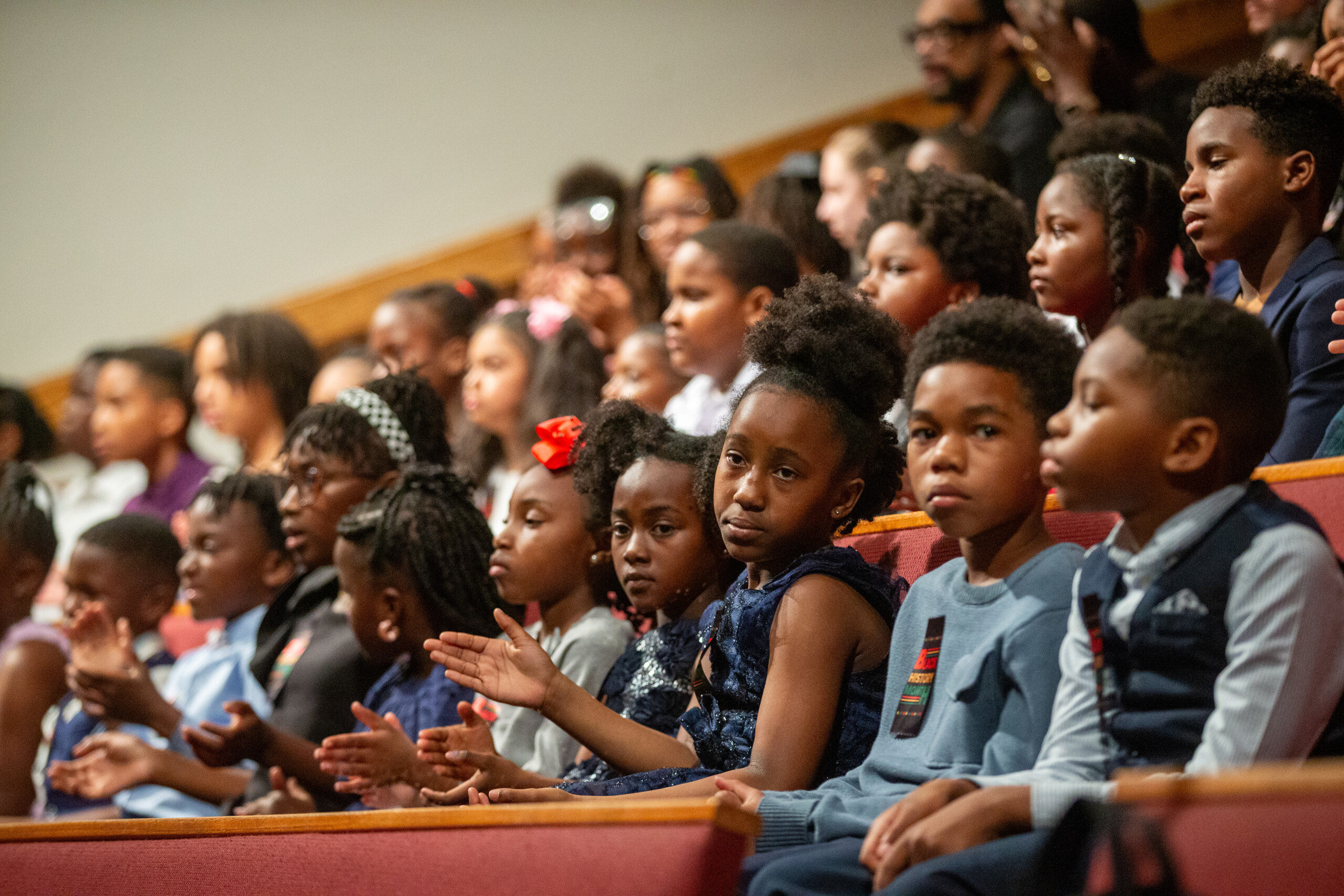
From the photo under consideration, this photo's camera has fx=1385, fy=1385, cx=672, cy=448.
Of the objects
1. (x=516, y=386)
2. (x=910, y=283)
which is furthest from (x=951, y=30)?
(x=516, y=386)

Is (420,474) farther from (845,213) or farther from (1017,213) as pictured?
(845,213)

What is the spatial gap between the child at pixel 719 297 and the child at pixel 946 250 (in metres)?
0.50

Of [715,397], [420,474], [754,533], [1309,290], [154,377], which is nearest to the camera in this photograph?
[754,533]

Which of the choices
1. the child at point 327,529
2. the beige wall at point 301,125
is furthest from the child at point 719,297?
the beige wall at point 301,125

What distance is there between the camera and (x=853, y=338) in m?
2.44

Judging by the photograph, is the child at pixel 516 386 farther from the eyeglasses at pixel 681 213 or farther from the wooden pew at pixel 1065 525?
the wooden pew at pixel 1065 525

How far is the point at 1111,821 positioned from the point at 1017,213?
2328 millimetres

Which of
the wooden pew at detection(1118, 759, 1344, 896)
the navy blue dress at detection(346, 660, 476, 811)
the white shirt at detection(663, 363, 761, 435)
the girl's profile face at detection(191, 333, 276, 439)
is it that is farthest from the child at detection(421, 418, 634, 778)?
the girl's profile face at detection(191, 333, 276, 439)

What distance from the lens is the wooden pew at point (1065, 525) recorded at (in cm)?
198

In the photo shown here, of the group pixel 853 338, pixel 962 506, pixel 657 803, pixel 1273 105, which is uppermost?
pixel 1273 105

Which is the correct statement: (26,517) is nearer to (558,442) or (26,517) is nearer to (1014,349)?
(558,442)

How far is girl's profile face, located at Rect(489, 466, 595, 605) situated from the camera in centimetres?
298

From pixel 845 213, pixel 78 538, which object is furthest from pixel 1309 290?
pixel 78 538

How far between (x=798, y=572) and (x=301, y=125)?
19.0ft
